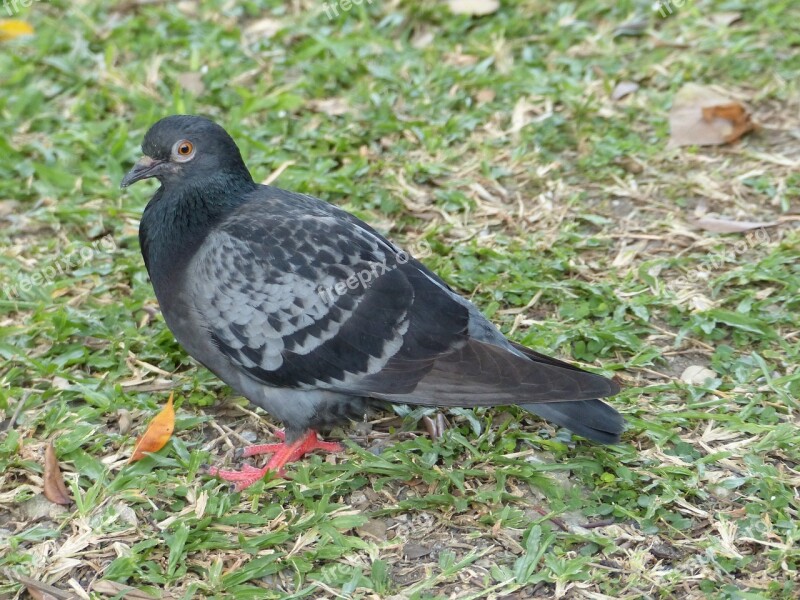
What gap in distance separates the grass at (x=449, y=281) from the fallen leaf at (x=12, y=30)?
0.10 metres

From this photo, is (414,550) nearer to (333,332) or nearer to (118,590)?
(333,332)

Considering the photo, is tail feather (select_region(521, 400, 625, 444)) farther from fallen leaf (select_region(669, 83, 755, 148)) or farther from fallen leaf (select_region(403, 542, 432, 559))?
fallen leaf (select_region(669, 83, 755, 148))

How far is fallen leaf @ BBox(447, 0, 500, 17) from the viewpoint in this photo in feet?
27.6

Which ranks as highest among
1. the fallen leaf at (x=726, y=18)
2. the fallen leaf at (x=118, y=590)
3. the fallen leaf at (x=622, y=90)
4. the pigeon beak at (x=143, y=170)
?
the pigeon beak at (x=143, y=170)

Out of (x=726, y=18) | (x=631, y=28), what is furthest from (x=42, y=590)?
(x=726, y=18)

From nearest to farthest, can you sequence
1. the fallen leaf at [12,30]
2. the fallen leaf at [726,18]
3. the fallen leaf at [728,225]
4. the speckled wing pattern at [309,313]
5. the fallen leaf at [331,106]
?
the speckled wing pattern at [309,313] → the fallen leaf at [728,225] → the fallen leaf at [331,106] → the fallen leaf at [726,18] → the fallen leaf at [12,30]

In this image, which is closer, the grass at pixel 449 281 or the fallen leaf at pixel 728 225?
the grass at pixel 449 281

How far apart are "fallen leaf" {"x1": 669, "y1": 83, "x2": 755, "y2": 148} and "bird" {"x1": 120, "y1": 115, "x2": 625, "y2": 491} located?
114 inches

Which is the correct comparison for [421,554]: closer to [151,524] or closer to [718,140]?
[151,524]

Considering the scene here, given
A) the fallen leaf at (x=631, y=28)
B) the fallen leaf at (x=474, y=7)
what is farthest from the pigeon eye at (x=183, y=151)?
the fallen leaf at (x=631, y=28)

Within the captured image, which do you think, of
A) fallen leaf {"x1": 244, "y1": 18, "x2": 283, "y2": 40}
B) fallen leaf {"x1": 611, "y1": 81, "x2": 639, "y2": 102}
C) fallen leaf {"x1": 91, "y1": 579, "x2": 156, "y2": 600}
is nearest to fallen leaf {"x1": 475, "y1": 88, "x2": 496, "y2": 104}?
fallen leaf {"x1": 611, "y1": 81, "x2": 639, "y2": 102}

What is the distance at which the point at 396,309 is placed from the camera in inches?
185

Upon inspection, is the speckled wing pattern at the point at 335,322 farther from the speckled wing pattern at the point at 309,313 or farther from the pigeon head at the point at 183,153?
the pigeon head at the point at 183,153

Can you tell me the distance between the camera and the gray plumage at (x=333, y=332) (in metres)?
4.53
